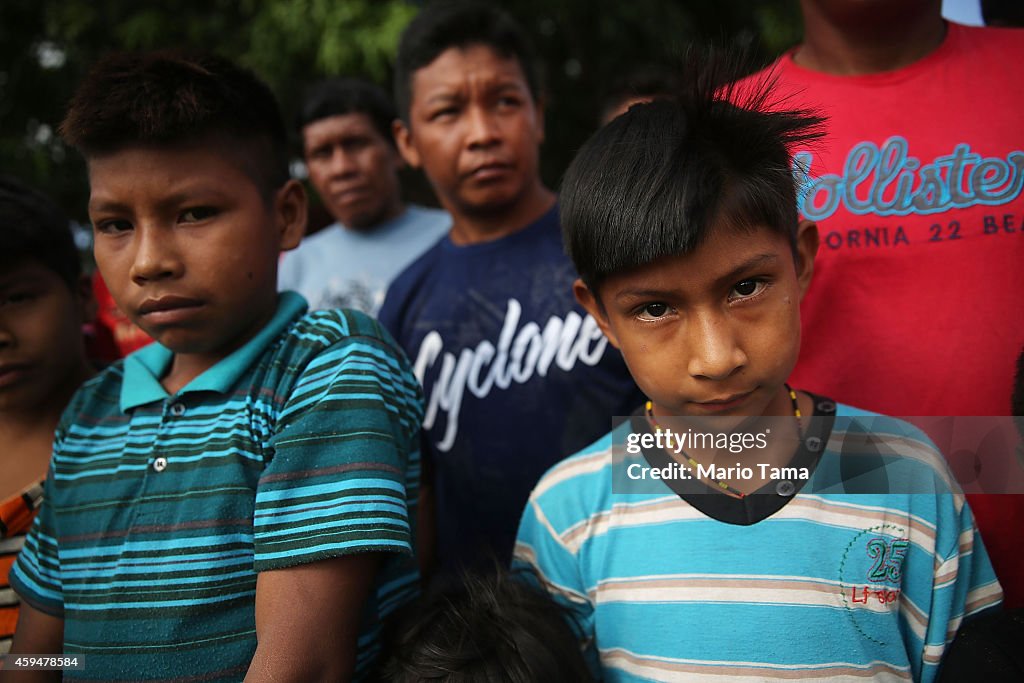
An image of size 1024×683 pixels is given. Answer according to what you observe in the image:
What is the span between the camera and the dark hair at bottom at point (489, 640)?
135cm

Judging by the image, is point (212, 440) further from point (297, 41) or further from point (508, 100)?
point (297, 41)

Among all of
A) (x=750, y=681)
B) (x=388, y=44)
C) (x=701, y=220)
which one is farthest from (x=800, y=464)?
(x=388, y=44)

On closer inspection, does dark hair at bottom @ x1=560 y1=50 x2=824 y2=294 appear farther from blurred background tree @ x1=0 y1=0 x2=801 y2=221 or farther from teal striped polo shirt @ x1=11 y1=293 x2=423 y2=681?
blurred background tree @ x1=0 y1=0 x2=801 y2=221

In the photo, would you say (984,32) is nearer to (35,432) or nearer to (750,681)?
(750,681)

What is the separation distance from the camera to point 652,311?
1393mm

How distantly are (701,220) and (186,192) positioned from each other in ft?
3.34

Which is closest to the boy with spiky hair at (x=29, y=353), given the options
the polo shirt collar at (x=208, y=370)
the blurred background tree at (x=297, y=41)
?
the polo shirt collar at (x=208, y=370)

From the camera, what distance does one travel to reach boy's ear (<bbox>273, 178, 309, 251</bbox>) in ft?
5.76

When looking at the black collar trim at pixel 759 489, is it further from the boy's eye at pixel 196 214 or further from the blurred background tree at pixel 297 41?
the blurred background tree at pixel 297 41

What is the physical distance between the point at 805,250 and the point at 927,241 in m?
0.33

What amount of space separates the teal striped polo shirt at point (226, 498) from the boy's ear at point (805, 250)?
84 centimetres

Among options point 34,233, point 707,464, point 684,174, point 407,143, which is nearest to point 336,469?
point 707,464

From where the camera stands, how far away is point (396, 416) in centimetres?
148

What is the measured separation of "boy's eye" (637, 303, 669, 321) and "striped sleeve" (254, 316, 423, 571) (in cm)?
51
